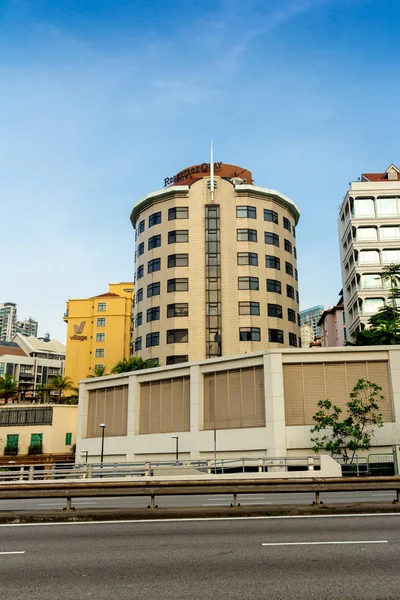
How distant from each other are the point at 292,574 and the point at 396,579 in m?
1.49

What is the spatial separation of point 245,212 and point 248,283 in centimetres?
998

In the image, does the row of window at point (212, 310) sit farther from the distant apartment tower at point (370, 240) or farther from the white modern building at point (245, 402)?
the white modern building at point (245, 402)

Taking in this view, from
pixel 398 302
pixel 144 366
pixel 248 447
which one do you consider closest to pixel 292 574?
pixel 248 447

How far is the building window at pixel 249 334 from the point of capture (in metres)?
68.0

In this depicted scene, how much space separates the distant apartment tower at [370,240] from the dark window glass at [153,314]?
2649 cm

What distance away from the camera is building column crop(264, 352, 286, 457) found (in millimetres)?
39156

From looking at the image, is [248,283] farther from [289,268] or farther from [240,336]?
[289,268]

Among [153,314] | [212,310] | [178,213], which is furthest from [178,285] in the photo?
[178,213]

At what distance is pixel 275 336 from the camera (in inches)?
2721

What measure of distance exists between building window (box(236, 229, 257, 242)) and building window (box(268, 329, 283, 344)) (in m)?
12.4

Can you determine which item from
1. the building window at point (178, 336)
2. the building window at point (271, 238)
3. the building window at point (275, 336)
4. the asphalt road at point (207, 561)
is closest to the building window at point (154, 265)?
the building window at point (178, 336)

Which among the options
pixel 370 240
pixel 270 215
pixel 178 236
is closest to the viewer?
pixel 178 236

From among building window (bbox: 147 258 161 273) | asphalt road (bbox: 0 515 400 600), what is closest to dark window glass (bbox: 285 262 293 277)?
building window (bbox: 147 258 161 273)

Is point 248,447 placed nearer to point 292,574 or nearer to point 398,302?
point 292,574
